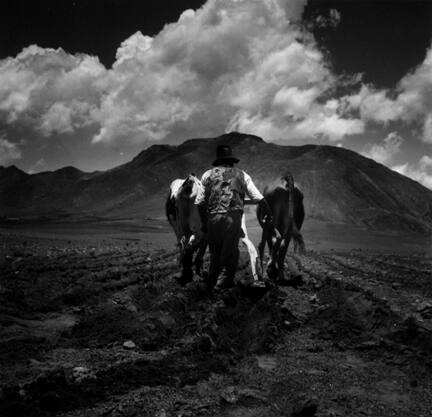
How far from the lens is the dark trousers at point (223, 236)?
6531 millimetres

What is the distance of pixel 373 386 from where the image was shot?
4090 millimetres

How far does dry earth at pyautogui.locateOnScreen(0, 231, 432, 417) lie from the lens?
3.57m

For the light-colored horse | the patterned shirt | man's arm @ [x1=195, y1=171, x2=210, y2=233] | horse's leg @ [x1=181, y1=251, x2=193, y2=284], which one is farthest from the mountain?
man's arm @ [x1=195, y1=171, x2=210, y2=233]

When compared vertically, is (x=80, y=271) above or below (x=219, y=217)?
below

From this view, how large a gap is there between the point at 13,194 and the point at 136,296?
20486cm

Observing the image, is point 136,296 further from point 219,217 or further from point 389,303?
point 389,303

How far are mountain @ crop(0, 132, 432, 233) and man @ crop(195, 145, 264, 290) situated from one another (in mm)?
82027

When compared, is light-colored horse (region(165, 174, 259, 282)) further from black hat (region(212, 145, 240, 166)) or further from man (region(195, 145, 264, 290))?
black hat (region(212, 145, 240, 166))

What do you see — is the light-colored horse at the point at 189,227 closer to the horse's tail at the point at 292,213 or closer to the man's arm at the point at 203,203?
the man's arm at the point at 203,203

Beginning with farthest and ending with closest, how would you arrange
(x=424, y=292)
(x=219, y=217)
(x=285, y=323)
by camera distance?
(x=424, y=292), (x=219, y=217), (x=285, y=323)

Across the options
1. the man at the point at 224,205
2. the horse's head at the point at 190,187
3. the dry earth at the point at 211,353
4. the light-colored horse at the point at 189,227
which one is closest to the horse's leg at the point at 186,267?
the light-colored horse at the point at 189,227

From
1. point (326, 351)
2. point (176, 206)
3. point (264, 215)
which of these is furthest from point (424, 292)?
point (176, 206)

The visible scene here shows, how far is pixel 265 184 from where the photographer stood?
111m

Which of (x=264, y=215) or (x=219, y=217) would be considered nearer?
(x=219, y=217)
